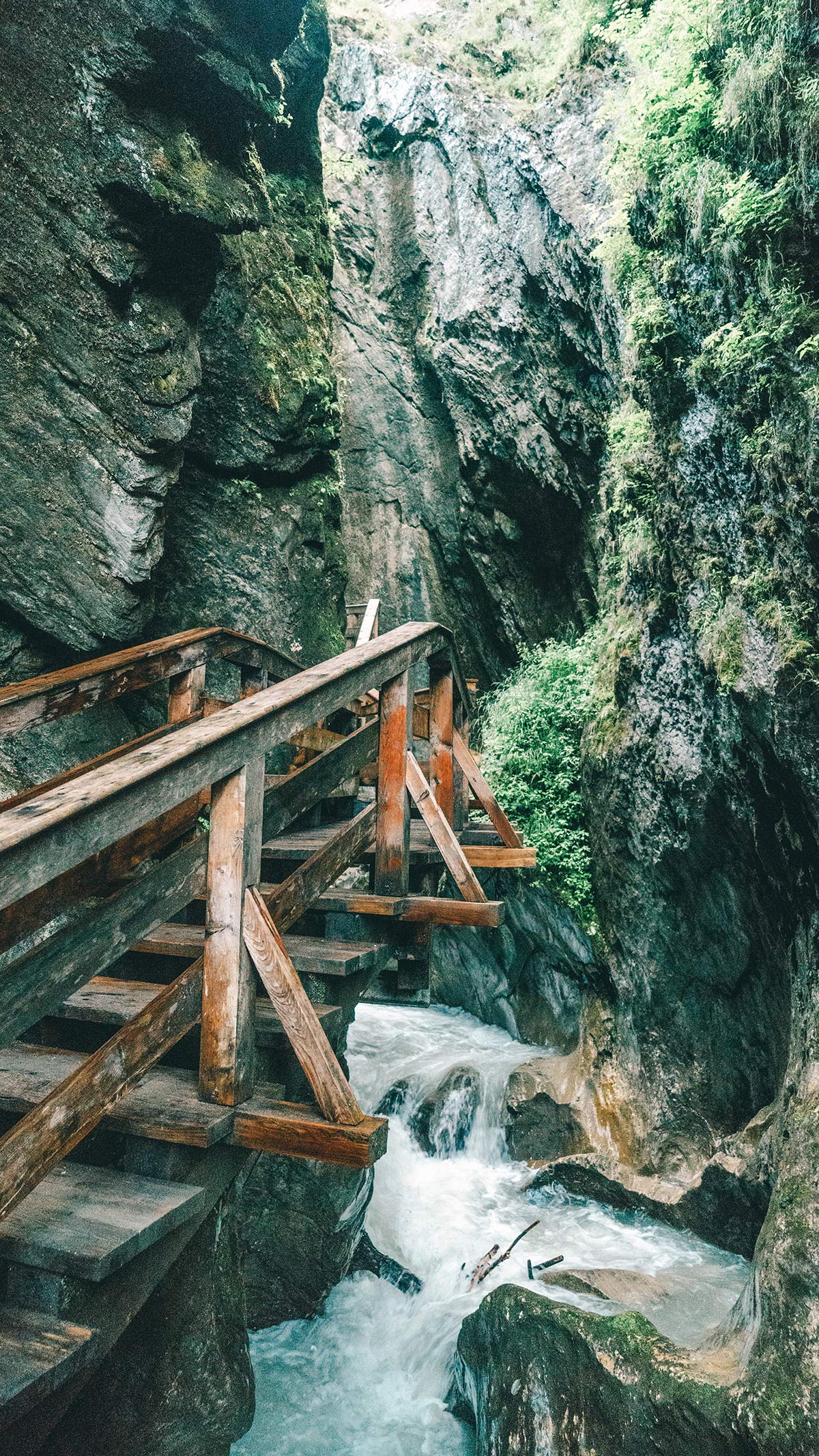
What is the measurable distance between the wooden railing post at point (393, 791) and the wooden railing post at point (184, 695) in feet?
4.21

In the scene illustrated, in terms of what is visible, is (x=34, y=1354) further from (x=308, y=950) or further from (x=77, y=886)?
(x=308, y=950)

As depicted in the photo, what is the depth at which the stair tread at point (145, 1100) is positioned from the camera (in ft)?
7.60

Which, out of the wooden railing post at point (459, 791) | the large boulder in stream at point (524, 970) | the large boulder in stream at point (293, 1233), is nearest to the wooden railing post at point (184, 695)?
the wooden railing post at point (459, 791)

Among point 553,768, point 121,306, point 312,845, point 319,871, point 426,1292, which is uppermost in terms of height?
point 121,306

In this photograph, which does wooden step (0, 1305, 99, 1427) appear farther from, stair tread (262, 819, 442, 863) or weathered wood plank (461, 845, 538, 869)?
A: weathered wood plank (461, 845, 538, 869)

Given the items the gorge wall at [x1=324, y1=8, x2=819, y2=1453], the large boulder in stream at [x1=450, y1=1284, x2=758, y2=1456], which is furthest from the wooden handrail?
the large boulder in stream at [x1=450, y1=1284, x2=758, y2=1456]

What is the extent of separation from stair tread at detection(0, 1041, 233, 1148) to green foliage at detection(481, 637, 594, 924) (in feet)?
20.7

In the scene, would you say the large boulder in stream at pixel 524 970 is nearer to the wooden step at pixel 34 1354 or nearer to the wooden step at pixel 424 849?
the wooden step at pixel 424 849

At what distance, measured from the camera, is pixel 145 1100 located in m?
2.47

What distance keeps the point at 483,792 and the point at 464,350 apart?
9428 mm

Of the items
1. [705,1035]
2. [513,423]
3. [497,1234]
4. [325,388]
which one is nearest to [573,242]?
[513,423]

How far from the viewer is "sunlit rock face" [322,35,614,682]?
1036 cm

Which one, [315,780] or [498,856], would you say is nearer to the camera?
[315,780]

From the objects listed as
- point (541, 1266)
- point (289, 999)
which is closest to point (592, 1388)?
point (541, 1266)
